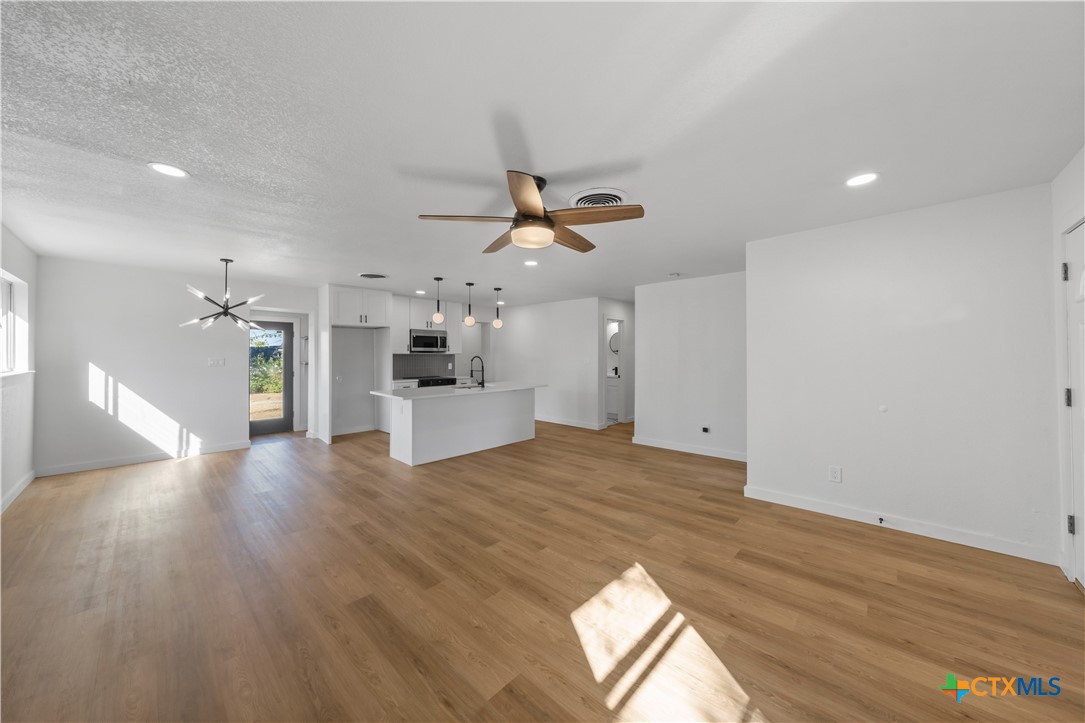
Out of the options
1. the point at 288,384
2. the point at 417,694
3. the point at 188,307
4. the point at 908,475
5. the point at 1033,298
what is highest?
the point at 188,307

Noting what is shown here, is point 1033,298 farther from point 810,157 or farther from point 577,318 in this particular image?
point 577,318

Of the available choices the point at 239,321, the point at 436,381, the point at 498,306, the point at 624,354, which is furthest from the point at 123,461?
the point at 624,354

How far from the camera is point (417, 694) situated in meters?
1.64

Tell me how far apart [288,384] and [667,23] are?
27.3ft

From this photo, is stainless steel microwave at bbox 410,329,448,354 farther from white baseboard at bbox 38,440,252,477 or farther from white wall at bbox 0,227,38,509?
white wall at bbox 0,227,38,509

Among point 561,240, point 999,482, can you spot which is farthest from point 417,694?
point 999,482

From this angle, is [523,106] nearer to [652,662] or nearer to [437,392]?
[652,662]

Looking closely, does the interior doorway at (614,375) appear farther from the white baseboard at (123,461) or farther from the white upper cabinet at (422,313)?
the white baseboard at (123,461)

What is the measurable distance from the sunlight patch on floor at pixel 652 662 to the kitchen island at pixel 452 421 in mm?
3434

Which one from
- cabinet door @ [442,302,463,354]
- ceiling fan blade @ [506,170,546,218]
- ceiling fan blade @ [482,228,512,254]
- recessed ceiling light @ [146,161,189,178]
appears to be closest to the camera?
ceiling fan blade @ [506,170,546,218]

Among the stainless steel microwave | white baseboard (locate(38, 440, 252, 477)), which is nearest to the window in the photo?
white baseboard (locate(38, 440, 252, 477))

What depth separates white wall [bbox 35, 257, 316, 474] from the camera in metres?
4.58

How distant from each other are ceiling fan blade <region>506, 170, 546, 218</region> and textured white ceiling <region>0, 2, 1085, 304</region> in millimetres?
261

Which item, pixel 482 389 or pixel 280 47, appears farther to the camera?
pixel 482 389
